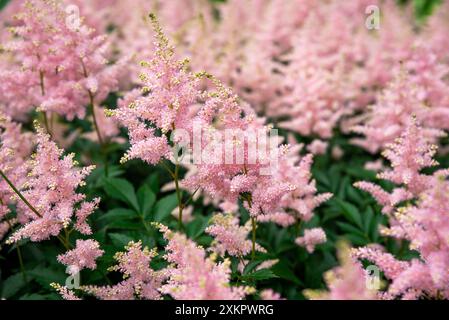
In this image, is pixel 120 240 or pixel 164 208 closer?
pixel 120 240

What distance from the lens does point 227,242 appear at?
2820 millimetres

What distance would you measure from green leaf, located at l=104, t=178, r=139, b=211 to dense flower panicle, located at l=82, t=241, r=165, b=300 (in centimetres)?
103

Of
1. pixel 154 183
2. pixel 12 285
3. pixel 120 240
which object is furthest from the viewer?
pixel 154 183

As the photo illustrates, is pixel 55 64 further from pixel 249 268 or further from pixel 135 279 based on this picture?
pixel 249 268

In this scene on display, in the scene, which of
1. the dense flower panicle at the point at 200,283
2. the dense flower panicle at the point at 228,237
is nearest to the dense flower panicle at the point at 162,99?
the dense flower panicle at the point at 228,237

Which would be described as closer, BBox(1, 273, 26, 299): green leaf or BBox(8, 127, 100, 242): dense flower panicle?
BBox(8, 127, 100, 242): dense flower panicle

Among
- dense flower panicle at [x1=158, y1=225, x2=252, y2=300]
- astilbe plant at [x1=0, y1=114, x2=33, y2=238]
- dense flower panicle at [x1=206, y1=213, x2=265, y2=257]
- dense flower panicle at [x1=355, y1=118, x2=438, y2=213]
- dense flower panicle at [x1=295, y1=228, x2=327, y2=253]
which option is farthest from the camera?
dense flower panicle at [x1=295, y1=228, x2=327, y2=253]

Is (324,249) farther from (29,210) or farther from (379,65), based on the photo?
(379,65)

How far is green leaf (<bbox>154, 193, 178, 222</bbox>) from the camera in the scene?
11.5ft

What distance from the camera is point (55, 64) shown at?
3.70 metres

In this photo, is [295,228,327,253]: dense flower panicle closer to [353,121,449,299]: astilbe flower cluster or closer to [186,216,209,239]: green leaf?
[186,216,209,239]: green leaf

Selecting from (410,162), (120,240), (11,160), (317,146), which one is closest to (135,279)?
(120,240)

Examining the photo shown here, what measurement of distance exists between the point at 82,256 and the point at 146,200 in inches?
40.6

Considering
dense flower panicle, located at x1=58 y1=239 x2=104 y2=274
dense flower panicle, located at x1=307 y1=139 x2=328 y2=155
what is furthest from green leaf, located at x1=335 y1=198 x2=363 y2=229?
dense flower panicle, located at x1=58 y1=239 x2=104 y2=274
